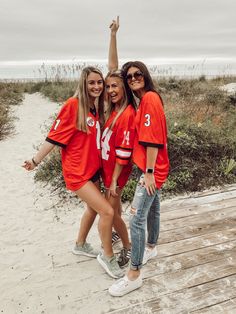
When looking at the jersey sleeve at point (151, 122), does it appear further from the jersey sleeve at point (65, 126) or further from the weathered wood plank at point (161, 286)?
the weathered wood plank at point (161, 286)

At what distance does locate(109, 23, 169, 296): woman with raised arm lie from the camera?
257cm

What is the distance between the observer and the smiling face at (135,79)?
2682 millimetres

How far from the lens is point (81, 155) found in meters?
3.06

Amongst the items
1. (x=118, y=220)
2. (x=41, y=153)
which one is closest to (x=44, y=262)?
(x=118, y=220)

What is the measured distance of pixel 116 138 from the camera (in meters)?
2.88

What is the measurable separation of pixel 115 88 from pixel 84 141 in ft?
1.81

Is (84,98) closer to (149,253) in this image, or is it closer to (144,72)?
(144,72)

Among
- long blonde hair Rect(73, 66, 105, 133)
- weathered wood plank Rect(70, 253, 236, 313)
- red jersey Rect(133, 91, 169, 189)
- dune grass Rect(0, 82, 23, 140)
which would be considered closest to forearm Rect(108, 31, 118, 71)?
long blonde hair Rect(73, 66, 105, 133)

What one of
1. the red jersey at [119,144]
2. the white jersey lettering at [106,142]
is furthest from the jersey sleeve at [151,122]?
the white jersey lettering at [106,142]

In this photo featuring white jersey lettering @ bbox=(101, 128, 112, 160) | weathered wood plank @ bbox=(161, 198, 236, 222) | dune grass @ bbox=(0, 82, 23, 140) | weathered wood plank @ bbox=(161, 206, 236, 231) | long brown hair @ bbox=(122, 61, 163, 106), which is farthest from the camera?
dune grass @ bbox=(0, 82, 23, 140)

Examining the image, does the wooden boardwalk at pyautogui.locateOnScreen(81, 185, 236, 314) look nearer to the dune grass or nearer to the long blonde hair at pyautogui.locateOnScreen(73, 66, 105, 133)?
the long blonde hair at pyautogui.locateOnScreen(73, 66, 105, 133)

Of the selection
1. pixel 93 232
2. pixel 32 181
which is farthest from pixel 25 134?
pixel 93 232

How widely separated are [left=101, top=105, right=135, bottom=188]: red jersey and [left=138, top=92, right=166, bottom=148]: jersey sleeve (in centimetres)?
23

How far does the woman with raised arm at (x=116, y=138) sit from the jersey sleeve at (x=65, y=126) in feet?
1.00
